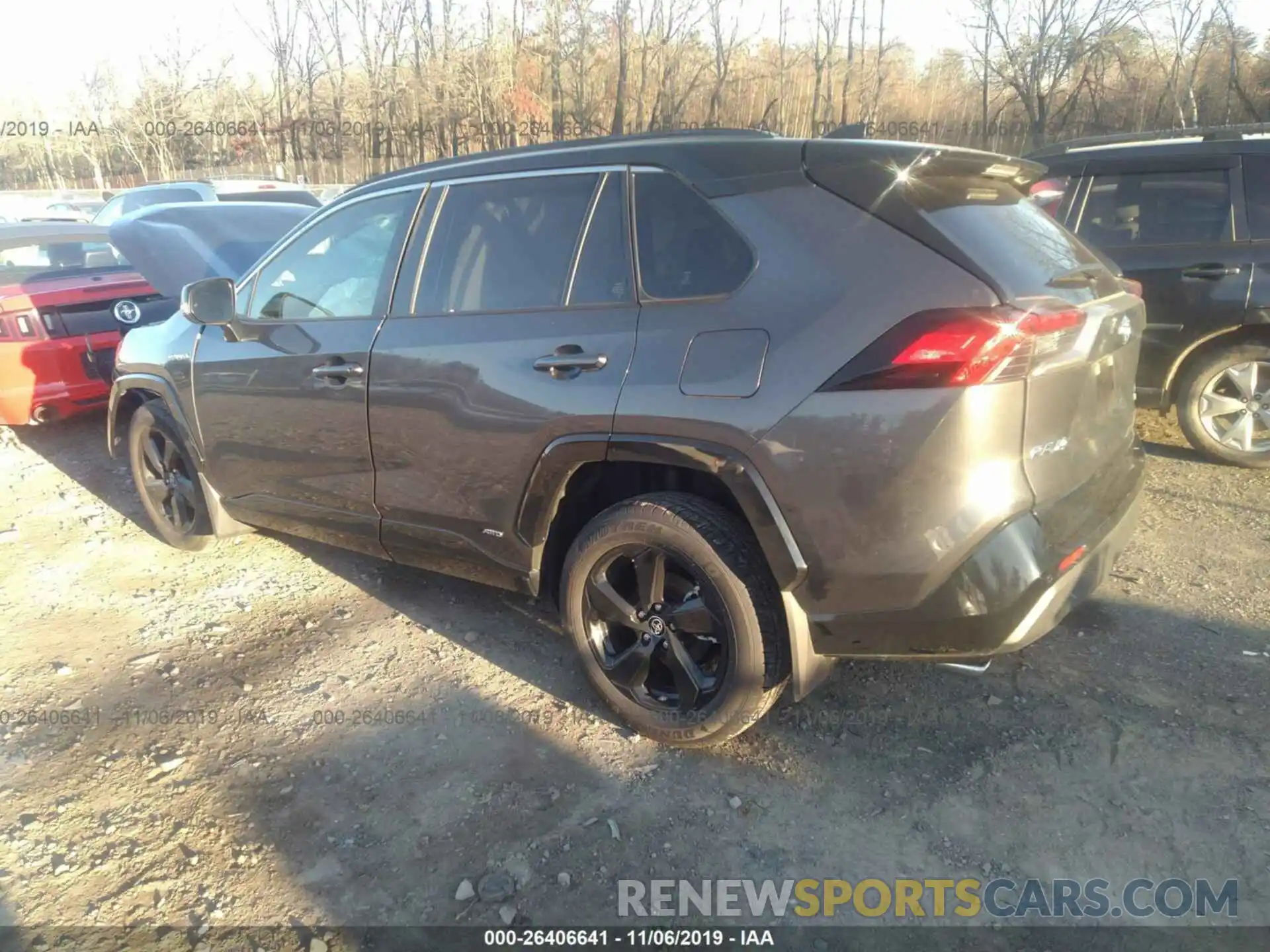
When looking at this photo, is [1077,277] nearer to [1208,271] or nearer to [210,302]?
[1208,271]

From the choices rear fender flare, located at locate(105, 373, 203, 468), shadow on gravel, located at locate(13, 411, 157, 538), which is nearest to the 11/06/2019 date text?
rear fender flare, located at locate(105, 373, 203, 468)

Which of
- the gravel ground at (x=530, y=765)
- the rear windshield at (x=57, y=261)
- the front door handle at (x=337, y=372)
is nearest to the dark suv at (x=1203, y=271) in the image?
the gravel ground at (x=530, y=765)

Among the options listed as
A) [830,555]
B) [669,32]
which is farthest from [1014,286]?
[669,32]

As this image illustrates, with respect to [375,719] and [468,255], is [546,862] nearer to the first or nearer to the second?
[375,719]

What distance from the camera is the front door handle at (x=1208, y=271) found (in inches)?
191

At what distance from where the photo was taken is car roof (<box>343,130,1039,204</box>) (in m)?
2.56

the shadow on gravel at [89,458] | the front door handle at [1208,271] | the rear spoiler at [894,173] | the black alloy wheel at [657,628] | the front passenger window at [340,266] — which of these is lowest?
the shadow on gravel at [89,458]

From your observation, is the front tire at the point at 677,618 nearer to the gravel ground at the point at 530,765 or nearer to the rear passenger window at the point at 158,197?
the gravel ground at the point at 530,765

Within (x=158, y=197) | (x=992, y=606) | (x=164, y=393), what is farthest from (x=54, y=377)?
(x=158, y=197)

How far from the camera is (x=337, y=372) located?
341 cm

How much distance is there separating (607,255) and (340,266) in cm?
143

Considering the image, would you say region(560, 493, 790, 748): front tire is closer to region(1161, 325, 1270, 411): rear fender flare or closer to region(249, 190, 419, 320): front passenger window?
region(249, 190, 419, 320): front passenger window

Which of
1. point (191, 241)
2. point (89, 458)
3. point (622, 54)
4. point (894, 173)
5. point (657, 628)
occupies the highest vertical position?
point (622, 54)

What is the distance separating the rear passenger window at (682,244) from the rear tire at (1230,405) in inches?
151
